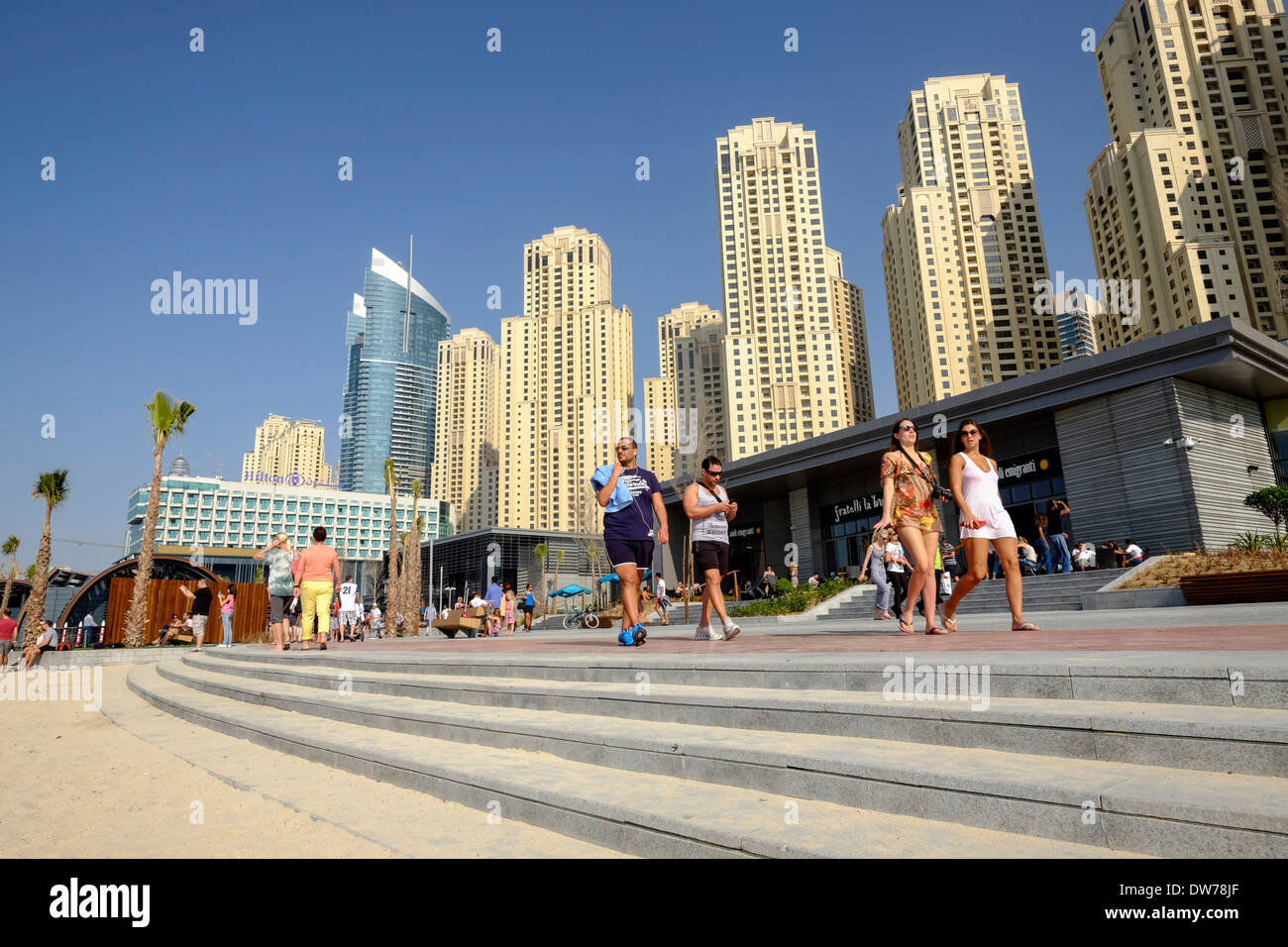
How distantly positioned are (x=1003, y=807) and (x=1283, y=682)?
45.6 inches

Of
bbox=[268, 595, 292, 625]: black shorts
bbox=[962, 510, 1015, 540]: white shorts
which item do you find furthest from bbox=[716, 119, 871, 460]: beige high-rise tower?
bbox=[962, 510, 1015, 540]: white shorts

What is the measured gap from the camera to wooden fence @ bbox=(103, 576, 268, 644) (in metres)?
21.4

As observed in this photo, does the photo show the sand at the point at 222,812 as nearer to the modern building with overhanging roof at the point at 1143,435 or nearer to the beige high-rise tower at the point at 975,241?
the modern building with overhanging roof at the point at 1143,435

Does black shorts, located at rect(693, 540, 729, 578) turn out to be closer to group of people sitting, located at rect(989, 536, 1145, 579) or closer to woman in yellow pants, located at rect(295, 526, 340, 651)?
woman in yellow pants, located at rect(295, 526, 340, 651)

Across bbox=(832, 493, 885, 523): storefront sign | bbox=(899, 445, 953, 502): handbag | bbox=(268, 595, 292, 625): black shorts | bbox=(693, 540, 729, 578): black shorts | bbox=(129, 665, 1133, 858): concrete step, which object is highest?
bbox=(832, 493, 885, 523): storefront sign

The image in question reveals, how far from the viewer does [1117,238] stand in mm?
79625

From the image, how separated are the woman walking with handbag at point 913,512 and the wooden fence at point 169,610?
20965 millimetres

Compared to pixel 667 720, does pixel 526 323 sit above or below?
above

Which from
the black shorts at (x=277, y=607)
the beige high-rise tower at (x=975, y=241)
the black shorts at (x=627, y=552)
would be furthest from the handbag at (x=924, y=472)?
the beige high-rise tower at (x=975, y=241)

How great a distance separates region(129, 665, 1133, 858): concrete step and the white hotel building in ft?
380

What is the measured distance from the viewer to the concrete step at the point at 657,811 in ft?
6.54

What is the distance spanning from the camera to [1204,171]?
7088 centimetres

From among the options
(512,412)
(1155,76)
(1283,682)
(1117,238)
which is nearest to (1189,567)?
(1283,682)
